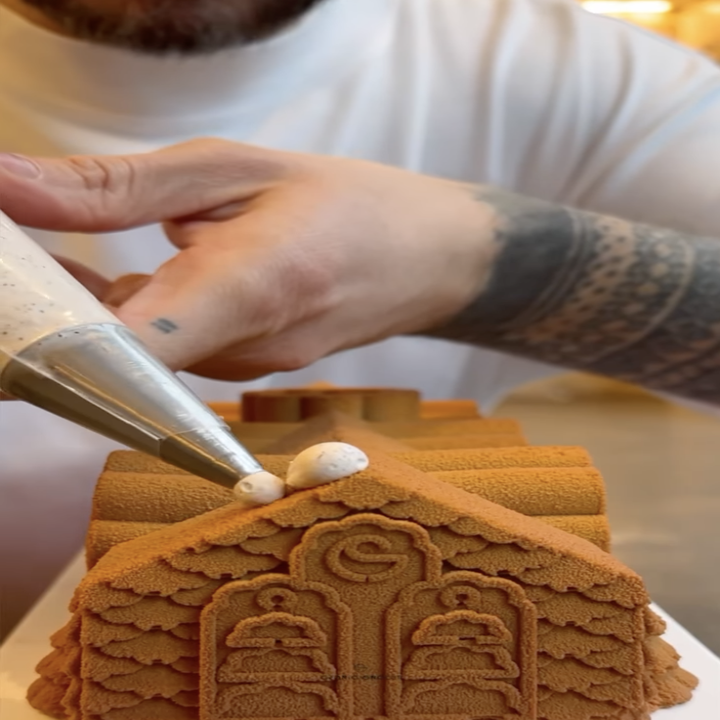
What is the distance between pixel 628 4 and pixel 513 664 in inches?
81.5

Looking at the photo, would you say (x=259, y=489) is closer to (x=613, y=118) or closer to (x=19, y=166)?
(x=19, y=166)

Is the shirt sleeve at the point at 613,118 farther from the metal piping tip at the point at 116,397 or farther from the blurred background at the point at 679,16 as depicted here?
the blurred background at the point at 679,16

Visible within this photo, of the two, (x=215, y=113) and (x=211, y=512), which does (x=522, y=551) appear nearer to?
(x=211, y=512)

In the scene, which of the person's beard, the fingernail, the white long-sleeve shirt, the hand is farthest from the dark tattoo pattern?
the person's beard

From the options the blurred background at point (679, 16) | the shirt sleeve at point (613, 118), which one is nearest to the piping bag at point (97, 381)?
the shirt sleeve at point (613, 118)

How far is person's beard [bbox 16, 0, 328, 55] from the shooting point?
78 centimetres

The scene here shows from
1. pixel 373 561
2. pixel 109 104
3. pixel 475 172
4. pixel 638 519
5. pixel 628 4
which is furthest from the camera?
pixel 628 4

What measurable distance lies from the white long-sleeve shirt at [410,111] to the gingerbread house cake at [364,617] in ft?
1.43

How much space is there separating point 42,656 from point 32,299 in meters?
0.21

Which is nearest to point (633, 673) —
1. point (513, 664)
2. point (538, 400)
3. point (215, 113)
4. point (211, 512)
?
point (513, 664)

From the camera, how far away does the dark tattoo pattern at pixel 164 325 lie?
1.28 ft

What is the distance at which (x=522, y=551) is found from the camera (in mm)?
331

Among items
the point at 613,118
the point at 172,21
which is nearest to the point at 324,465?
the point at 172,21

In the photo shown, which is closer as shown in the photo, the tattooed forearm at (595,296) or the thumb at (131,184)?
the thumb at (131,184)
